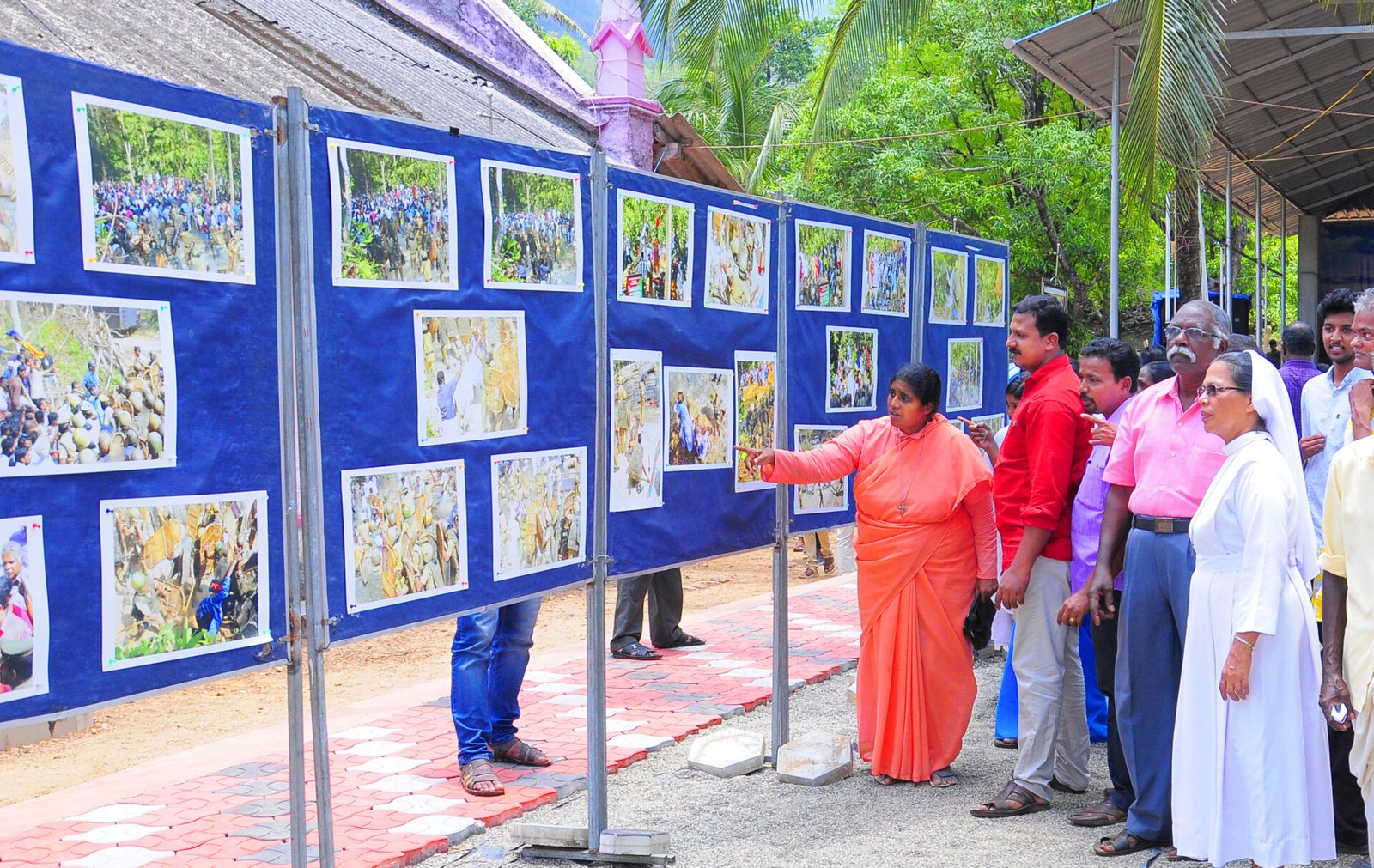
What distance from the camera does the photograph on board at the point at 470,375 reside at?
3809 mm

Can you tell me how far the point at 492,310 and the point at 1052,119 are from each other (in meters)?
16.6

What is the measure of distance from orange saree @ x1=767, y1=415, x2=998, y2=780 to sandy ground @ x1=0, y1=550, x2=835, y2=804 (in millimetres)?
1976

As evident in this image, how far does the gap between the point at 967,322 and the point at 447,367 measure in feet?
14.0

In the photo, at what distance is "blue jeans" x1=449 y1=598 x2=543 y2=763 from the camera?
5.50 metres

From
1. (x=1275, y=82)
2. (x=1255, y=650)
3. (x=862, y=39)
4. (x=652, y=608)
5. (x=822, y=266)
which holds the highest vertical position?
(x=1275, y=82)

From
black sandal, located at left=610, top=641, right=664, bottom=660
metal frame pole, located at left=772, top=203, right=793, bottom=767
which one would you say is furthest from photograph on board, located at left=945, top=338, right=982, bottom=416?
black sandal, located at left=610, top=641, right=664, bottom=660

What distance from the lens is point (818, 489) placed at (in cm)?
621

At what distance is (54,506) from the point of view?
2.81m

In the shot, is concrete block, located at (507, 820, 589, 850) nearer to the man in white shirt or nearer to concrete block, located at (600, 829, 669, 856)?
concrete block, located at (600, 829, 669, 856)

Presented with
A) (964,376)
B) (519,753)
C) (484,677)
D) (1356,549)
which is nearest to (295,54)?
(964,376)

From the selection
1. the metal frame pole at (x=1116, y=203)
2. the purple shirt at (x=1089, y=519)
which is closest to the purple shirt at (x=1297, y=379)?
the purple shirt at (x=1089, y=519)

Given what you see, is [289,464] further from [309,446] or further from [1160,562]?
[1160,562]

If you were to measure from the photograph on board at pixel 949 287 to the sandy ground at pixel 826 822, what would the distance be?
235cm

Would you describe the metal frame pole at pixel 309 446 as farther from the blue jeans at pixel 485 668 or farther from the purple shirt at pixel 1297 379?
the purple shirt at pixel 1297 379
